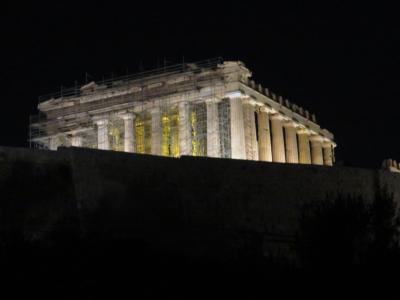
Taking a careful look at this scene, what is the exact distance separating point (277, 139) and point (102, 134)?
10588 millimetres

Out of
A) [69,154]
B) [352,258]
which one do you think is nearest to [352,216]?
[352,258]

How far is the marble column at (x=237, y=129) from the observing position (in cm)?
5316

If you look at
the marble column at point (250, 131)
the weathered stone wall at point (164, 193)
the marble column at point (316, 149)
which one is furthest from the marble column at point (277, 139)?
the weathered stone wall at point (164, 193)

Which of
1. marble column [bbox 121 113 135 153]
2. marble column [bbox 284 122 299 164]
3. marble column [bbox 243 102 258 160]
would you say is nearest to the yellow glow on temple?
marble column [bbox 121 113 135 153]

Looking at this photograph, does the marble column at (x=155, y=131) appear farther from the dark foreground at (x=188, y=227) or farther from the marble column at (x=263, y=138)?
the dark foreground at (x=188, y=227)

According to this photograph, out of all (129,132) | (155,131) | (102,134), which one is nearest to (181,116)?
(155,131)

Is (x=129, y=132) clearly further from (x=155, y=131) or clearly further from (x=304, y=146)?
(x=304, y=146)

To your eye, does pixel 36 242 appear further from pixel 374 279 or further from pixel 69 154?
pixel 374 279

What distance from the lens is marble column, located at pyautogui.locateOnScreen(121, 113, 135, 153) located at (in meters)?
57.0

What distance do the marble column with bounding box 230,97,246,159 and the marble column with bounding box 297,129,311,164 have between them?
881 centimetres

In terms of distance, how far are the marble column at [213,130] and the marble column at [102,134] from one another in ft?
23.1

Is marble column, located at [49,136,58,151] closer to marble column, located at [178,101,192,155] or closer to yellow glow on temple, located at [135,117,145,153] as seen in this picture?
yellow glow on temple, located at [135,117,145,153]

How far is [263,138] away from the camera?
56.3 metres

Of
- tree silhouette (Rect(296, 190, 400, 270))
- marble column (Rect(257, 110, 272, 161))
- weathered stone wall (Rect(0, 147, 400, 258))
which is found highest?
marble column (Rect(257, 110, 272, 161))
